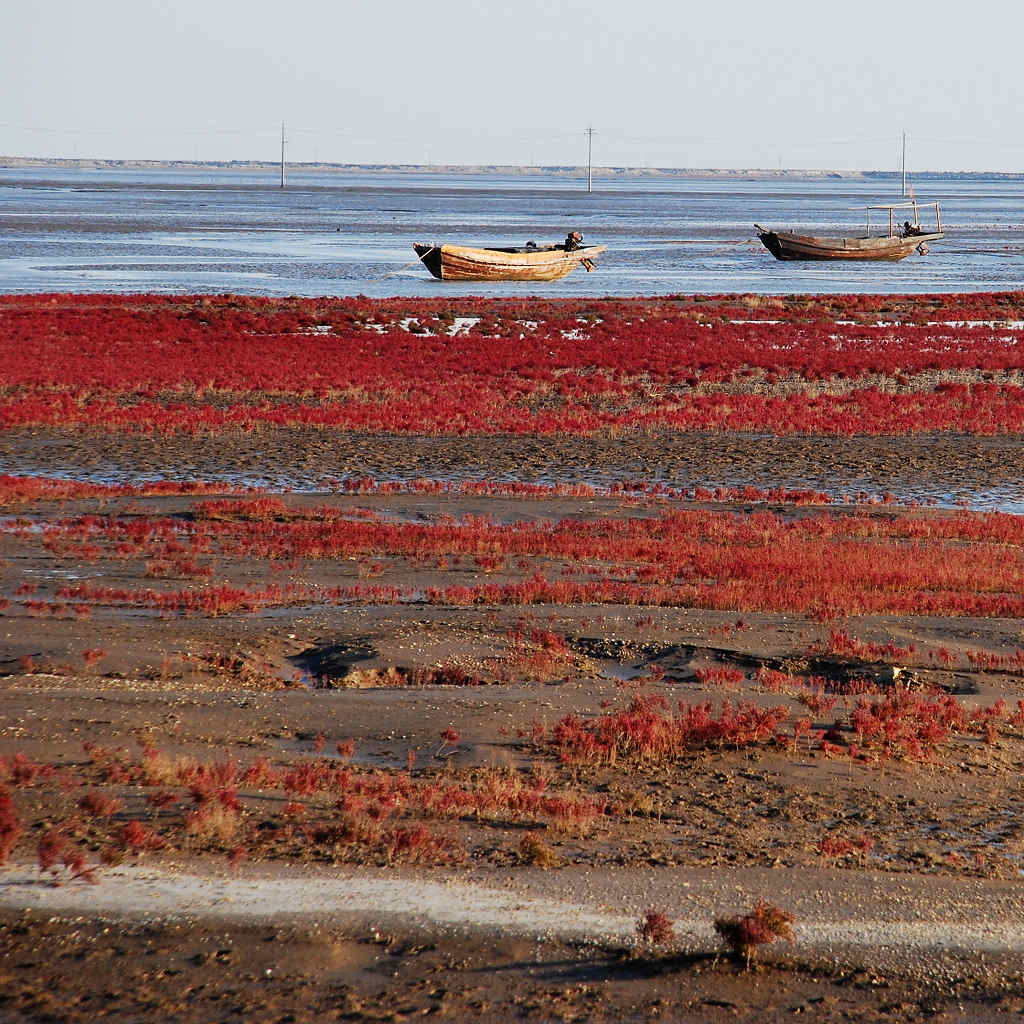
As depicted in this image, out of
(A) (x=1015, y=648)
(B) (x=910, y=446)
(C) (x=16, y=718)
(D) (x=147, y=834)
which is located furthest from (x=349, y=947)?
(B) (x=910, y=446)

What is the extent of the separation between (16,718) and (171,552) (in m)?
6.55

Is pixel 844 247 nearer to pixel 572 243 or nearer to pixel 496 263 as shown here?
pixel 572 243

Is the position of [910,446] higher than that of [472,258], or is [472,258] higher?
[472,258]

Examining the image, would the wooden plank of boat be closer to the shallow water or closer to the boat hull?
the boat hull

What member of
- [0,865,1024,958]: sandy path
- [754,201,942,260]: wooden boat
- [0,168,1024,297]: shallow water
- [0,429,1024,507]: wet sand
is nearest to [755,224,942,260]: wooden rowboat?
[754,201,942,260]: wooden boat

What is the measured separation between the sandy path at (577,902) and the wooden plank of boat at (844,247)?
85.3 m

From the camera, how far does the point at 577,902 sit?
8.21 meters

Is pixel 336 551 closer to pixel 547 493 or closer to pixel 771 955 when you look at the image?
pixel 547 493

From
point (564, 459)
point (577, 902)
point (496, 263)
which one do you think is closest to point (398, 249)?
point (496, 263)

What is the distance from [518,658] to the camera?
13.4 metres

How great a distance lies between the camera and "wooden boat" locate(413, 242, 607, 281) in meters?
71.9

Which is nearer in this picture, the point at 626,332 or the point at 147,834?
the point at 147,834

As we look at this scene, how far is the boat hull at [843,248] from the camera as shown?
298ft

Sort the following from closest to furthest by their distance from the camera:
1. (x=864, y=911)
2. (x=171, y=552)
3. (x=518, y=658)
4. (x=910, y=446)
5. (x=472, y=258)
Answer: (x=864, y=911) < (x=518, y=658) < (x=171, y=552) < (x=910, y=446) < (x=472, y=258)
